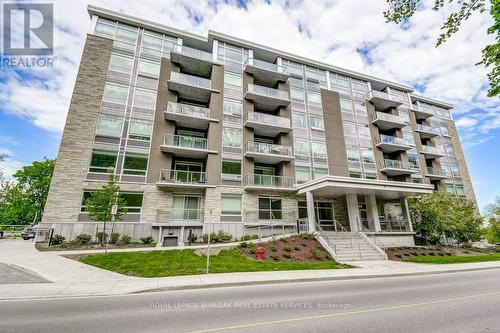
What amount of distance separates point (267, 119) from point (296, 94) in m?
6.56

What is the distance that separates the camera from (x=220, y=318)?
5.29 m

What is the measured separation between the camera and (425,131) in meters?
34.5

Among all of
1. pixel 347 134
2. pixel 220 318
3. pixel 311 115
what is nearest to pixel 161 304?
pixel 220 318

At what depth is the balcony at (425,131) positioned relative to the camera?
113 ft

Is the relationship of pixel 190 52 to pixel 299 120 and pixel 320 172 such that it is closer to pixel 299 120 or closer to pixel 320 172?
pixel 299 120

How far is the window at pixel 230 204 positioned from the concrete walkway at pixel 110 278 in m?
10.3

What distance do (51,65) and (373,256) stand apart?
25389mm

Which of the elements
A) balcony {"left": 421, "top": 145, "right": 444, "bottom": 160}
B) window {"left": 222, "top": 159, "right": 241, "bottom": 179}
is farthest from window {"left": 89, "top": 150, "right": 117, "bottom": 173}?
balcony {"left": 421, "top": 145, "right": 444, "bottom": 160}

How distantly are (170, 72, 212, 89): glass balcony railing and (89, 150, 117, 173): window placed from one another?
9193 mm

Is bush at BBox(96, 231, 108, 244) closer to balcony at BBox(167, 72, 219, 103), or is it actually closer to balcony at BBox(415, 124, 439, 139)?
balcony at BBox(167, 72, 219, 103)

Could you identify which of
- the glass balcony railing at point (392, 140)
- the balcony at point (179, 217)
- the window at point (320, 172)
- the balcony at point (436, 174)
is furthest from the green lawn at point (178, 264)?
the balcony at point (436, 174)

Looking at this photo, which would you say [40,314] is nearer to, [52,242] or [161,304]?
[161,304]

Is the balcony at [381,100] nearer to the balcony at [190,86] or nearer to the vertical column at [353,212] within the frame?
the vertical column at [353,212]

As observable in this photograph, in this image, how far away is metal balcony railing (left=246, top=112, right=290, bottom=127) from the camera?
2369cm
